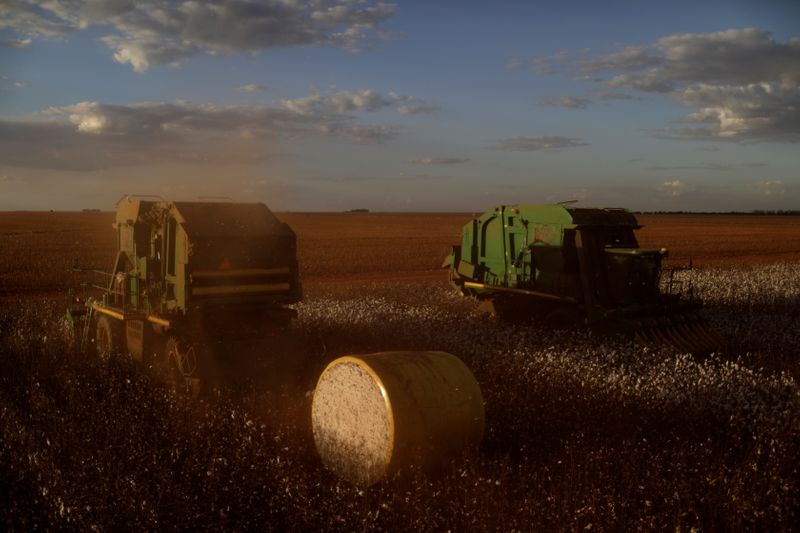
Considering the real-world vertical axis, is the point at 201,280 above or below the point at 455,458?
above

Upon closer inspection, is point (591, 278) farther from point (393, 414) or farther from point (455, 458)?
point (393, 414)

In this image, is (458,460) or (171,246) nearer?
(458,460)

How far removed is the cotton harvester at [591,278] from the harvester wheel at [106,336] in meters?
7.69

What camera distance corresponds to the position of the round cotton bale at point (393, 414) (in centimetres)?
570

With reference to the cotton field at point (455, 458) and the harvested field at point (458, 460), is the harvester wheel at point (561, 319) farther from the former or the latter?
the cotton field at point (455, 458)

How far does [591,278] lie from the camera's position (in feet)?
40.9

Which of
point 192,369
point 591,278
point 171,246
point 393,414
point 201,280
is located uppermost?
point 171,246

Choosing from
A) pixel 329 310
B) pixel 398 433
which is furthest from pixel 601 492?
pixel 329 310

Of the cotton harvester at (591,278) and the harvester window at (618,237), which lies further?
the harvester window at (618,237)

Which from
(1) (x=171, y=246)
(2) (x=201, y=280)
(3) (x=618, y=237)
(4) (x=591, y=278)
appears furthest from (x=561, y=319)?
(1) (x=171, y=246)

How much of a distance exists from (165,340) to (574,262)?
774cm

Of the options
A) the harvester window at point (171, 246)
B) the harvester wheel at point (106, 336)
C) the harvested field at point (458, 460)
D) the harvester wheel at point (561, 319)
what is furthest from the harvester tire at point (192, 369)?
the harvester wheel at point (561, 319)

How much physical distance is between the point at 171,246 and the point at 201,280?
3.04 feet

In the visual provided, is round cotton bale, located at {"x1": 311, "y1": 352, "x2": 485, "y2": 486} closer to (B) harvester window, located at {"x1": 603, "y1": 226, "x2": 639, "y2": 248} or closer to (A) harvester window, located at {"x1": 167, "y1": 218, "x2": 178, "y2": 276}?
(A) harvester window, located at {"x1": 167, "y1": 218, "x2": 178, "y2": 276}
